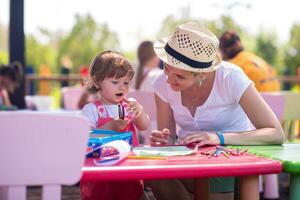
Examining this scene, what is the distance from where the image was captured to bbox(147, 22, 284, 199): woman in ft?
7.16

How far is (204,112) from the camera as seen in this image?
2.40 m

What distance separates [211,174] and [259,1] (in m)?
13.1

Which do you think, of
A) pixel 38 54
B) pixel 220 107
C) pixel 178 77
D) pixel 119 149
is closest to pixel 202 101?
pixel 220 107

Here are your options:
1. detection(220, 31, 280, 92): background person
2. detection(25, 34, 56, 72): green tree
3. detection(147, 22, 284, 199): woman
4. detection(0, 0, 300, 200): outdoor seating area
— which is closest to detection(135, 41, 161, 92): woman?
detection(0, 0, 300, 200): outdoor seating area

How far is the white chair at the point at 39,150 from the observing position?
1.39 meters

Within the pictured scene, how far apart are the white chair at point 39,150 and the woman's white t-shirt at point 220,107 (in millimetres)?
1035

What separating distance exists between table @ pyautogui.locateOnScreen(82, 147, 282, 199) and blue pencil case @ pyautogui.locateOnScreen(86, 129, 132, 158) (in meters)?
0.05

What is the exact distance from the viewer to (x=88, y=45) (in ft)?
53.8

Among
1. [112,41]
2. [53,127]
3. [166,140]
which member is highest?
[53,127]

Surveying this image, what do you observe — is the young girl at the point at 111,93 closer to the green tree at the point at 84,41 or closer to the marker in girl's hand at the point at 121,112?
the marker in girl's hand at the point at 121,112

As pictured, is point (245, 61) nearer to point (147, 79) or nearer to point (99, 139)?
point (147, 79)

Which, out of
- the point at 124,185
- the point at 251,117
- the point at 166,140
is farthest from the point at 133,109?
the point at 251,117

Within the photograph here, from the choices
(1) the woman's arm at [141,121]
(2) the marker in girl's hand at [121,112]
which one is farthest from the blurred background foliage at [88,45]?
(2) the marker in girl's hand at [121,112]

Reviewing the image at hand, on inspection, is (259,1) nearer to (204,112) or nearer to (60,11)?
(60,11)
